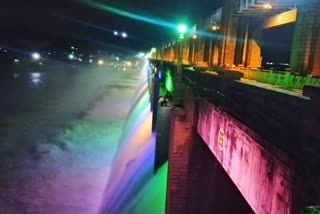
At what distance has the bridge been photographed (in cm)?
303

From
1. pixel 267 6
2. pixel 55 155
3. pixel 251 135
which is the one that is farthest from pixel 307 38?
pixel 55 155

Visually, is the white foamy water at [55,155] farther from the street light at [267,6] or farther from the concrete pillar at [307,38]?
the street light at [267,6]

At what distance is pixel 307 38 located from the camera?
13.6m

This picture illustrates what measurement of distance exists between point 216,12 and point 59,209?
24313 millimetres

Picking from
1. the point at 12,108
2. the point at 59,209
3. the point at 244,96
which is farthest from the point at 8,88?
the point at 244,96

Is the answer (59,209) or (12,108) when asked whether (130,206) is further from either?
(12,108)

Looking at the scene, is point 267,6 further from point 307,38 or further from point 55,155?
point 55,155

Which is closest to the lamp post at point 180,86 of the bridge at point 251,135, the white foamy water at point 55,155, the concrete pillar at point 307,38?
the bridge at point 251,135

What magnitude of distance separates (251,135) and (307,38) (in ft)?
38.8

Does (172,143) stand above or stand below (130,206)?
above

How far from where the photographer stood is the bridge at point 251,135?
3.03 metres

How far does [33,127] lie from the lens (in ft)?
93.2

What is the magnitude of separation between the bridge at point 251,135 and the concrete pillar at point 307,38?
1.7 inches

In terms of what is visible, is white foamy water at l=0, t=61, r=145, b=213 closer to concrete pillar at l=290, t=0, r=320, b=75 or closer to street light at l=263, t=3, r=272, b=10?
concrete pillar at l=290, t=0, r=320, b=75
